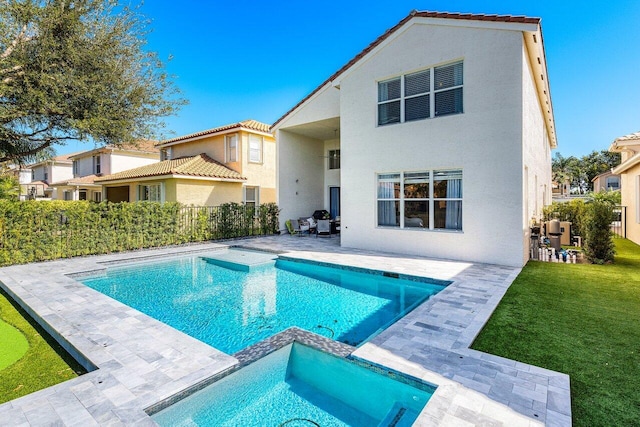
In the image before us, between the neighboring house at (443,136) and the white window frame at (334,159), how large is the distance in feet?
24.8

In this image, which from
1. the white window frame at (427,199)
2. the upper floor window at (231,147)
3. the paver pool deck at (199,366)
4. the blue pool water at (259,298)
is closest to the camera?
the paver pool deck at (199,366)

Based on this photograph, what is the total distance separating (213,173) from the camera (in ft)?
68.9

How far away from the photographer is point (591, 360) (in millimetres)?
4652

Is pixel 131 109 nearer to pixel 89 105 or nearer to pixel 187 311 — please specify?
pixel 89 105

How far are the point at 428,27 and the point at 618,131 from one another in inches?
2025

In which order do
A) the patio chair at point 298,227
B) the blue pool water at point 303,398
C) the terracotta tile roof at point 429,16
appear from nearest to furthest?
the blue pool water at point 303,398
the terracotta tile roof at point 429,16
the patio chair at point 298,227

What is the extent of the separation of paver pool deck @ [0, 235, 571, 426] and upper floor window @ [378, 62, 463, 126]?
23.4ft

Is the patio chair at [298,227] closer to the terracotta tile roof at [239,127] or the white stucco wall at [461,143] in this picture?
the terracotta tile roof at [239,127]

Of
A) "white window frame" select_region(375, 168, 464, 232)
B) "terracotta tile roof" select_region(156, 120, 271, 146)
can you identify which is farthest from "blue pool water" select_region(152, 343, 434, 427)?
"terracotta tile roof" select_region(156, 120, 271, 146)

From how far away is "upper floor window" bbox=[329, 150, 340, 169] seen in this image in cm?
2249

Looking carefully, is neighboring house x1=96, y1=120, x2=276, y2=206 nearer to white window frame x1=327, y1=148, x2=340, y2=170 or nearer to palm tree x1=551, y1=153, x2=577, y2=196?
white window frame x1=327, y1=148, x2=340, y2=170

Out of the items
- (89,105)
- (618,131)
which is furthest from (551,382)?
(618,131)

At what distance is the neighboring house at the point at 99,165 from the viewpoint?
31562 millimetres

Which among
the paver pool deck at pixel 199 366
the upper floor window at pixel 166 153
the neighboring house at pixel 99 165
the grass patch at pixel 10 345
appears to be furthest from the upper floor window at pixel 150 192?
the grass patch at pixel 10 345
